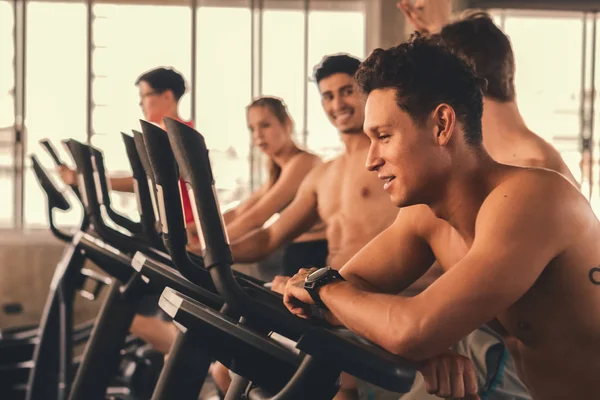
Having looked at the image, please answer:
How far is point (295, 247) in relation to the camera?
3533 millimetres

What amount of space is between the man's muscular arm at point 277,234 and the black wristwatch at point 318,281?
143 cm

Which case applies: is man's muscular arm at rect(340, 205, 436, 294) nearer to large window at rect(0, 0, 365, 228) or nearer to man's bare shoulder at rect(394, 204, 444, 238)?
man's bare shoulder at rect(394, 204, 444, 238)

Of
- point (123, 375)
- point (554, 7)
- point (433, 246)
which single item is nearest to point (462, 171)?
point (433, 246)

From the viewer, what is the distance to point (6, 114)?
5.88 m

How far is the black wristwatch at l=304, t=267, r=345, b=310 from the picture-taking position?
4.47ft

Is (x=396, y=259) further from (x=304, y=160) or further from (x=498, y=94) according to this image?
(x=304, y=160)

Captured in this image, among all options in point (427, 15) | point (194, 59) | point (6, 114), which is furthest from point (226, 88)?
point (427, 15)

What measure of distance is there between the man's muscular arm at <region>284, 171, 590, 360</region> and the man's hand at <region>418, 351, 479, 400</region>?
0.13 feet

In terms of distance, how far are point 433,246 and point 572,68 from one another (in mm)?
4632

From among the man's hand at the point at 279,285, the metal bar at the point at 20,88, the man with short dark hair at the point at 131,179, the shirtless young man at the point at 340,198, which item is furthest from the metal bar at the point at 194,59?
the man's hand at the point at 279,285

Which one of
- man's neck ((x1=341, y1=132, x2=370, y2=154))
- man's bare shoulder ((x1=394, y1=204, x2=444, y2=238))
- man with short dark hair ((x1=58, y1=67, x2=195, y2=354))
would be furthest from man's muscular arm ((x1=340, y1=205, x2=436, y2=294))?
man with short dark hair ((x1=58, y1=67, x2=195, y2=354))

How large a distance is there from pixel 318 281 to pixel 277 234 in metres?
1.48

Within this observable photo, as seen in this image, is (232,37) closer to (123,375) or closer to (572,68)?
(572,68)

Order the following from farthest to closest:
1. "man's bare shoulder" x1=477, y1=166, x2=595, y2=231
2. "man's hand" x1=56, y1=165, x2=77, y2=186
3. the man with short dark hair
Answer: the man with short dark hair
"man's hand" x1=56, y1=165, x2=77, y2=186
"man's bare shoulder" x1=477, y1=166, x2=595, y2=231
